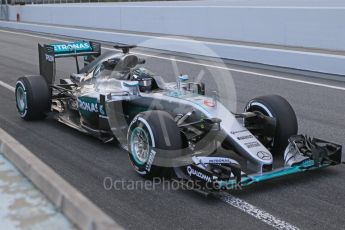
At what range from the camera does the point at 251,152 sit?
4941mm

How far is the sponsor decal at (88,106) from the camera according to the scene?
6355 millimetres

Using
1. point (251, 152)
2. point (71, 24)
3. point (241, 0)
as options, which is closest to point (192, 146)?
point (251, 152)

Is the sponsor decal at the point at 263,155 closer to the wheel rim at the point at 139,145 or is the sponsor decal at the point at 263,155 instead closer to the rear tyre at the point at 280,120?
the rear tyre at the point at 280,120

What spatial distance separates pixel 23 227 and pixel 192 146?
214cm

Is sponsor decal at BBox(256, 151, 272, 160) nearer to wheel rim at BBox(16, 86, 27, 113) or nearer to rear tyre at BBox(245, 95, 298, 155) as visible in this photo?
rear tyre at BBox(245, 95, 298, 155)

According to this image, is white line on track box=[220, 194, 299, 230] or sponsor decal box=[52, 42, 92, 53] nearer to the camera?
white line on track box=[220, 194, 299, 230]

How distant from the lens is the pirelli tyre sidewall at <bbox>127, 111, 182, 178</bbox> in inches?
193

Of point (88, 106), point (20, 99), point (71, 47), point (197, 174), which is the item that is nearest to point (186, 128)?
point (197, 174)

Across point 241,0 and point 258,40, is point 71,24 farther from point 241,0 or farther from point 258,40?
point 258,40

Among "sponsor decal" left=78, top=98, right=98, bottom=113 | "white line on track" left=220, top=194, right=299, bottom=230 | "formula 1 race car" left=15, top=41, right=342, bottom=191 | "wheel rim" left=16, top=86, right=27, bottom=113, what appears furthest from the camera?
"wheel rim" left=16, top=86, right=27, bottom=113

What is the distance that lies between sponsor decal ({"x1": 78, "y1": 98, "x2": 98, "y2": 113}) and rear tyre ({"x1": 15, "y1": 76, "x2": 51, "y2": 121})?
2.92 feet

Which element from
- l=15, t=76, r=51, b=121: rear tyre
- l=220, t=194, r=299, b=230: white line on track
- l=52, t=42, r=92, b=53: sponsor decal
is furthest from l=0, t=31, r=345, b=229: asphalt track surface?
l=52, t=42, r=92, b=53: sponsor decal

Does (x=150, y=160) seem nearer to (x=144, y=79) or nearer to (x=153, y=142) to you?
(x=153, y=142)

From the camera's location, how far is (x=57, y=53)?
8117mm
